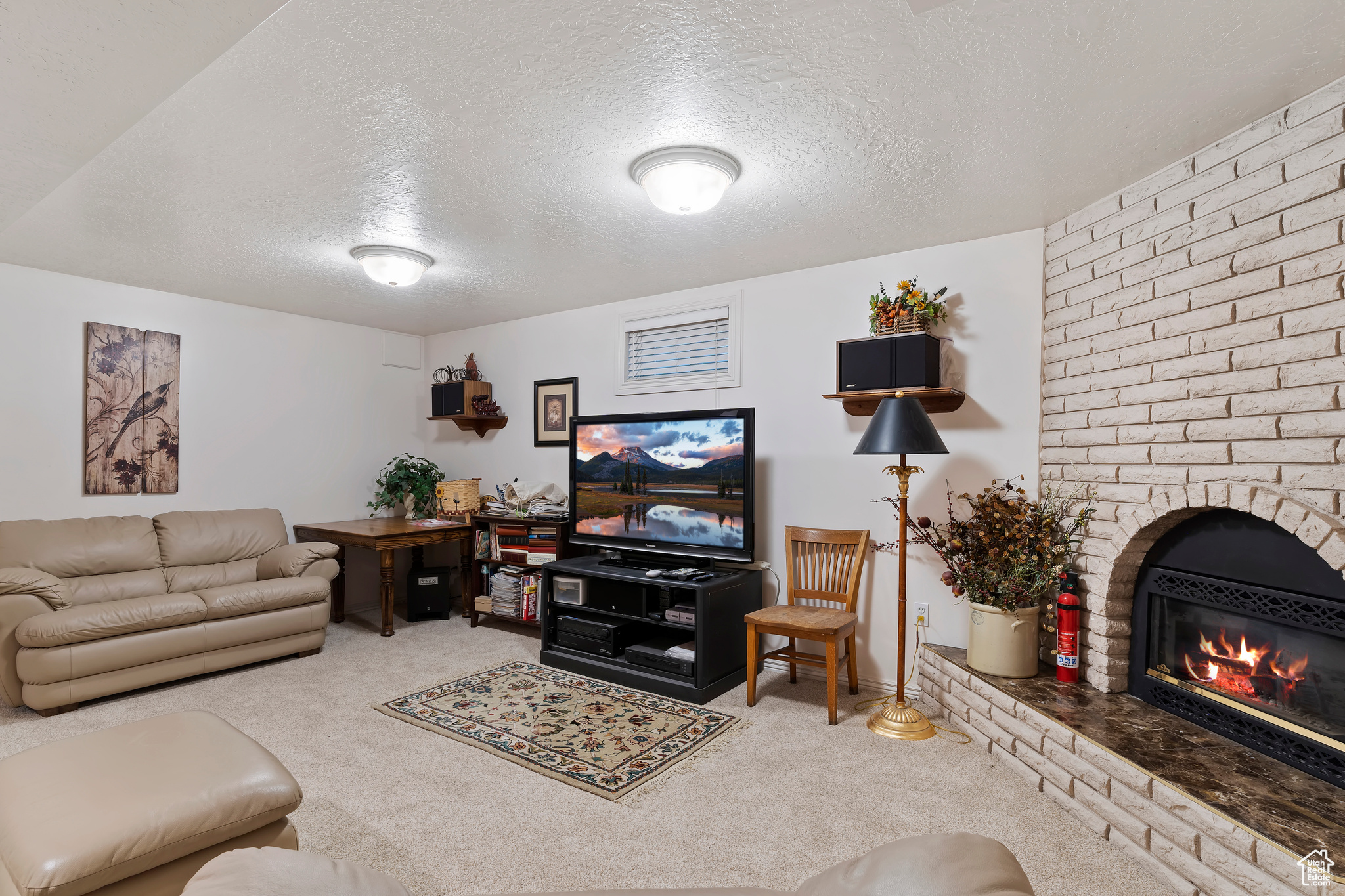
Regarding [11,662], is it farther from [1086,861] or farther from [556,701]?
[1086,861]

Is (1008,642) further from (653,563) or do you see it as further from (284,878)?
(284,878)

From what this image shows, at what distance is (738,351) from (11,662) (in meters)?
4.05

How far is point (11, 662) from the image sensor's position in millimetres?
3158

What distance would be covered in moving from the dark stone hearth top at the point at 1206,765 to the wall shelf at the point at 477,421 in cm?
401

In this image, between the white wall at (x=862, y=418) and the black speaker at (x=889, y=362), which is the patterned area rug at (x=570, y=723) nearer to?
the white wall at (x=862, y=418)

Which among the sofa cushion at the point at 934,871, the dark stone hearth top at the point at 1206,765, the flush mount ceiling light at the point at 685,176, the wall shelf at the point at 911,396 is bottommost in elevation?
the dark stone hearth top at the point at 1206,765

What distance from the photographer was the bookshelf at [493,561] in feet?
15.2

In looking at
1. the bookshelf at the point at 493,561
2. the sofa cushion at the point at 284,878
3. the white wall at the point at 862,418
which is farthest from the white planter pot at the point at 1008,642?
the bookshelf at the point at 493,561

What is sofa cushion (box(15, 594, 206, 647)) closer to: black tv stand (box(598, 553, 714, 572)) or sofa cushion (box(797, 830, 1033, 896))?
black tv stand (box(598, 553, 714, 572))

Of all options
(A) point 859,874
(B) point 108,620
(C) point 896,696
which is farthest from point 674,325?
(A) point 859,874

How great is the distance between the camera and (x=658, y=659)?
3.54 meters

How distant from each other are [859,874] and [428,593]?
463 cm

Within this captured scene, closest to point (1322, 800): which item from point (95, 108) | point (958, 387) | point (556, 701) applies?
point (958, 387)

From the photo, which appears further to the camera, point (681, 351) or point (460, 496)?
point (460, 496)
